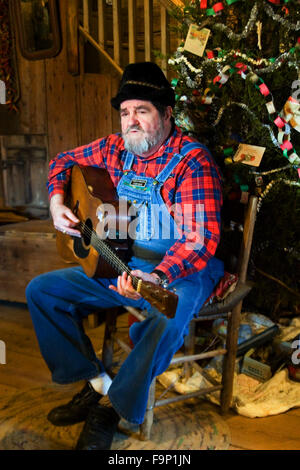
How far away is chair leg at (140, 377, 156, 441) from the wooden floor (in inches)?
13.9

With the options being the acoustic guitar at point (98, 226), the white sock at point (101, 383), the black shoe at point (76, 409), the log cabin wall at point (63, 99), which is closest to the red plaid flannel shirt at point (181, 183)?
the acoustic guitar at point (98, 226)

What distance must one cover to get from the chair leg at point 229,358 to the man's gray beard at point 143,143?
849 mm

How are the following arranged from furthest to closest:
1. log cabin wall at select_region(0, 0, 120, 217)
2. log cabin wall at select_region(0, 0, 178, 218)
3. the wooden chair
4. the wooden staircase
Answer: log cabin wall at select_region(0, 0, 120, 217) < log cabin wall at select_region(0, 0, 178, 218) < the wooden staircase < the wooden chair

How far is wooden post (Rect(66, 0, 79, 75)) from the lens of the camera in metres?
3.59

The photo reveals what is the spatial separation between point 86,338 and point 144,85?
3.82 ft

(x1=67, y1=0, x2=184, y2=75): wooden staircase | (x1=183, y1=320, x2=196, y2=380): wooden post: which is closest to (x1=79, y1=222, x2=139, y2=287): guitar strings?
(x1=183, y1=320, x2=196, y2=380): wooden post

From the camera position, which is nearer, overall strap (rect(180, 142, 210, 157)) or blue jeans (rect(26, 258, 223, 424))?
blue jeans (rect(26, 258, 223, 424))

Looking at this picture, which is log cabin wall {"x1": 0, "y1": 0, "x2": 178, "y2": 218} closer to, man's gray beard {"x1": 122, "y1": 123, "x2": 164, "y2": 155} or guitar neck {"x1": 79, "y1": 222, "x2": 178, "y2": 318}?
man's gray beard {"x1": 122, "y1": 123, "x2": 164, "y2": 155}

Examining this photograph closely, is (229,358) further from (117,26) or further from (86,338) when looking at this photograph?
(117,26)

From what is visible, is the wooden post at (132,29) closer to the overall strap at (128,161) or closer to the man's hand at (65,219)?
the overall strap at (128,161)

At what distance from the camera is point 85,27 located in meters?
3.63

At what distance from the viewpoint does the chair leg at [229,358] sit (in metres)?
1.83

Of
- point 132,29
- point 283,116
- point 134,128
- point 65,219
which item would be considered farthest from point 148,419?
point 132,29

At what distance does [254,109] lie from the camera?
6.90 feet
